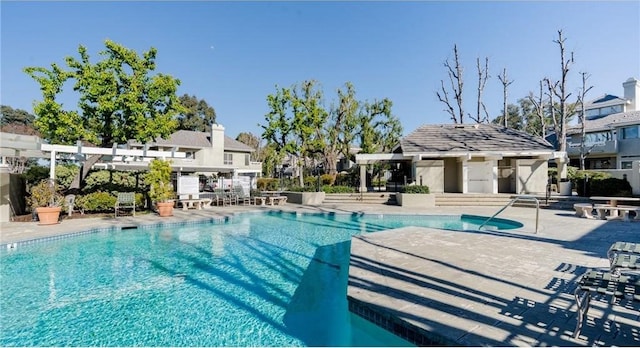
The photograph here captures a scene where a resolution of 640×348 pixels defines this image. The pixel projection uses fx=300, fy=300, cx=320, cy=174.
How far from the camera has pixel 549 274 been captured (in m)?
4.78

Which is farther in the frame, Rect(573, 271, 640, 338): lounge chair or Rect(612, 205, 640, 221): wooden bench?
Rect(612, 205, 640, 221): wooden bench

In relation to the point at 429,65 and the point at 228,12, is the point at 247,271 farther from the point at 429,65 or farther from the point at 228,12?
the point at 429,65

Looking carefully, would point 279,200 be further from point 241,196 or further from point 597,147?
point 597,147

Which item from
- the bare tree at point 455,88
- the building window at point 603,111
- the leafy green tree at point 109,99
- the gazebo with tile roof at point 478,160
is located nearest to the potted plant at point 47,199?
the leafy green tree at point 109,99

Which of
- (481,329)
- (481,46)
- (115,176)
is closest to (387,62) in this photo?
(481,46)

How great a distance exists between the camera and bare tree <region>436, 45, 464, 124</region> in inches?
1155

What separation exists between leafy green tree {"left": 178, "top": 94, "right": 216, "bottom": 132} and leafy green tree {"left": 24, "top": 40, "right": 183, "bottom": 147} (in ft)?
128

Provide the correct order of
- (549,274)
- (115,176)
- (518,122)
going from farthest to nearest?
(518,122), (115,176), (549,274)

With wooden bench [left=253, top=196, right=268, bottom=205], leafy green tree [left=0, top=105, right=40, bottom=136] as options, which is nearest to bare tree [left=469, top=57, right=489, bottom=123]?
wooden bench [left=253, top=196, right=268, bottom=205]

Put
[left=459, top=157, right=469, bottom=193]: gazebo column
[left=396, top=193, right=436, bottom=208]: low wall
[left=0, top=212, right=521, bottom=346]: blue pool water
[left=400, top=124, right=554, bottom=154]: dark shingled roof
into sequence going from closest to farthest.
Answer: [left=0, top=212, right=521, bottom=346]: blue pool water → [left=396, top=193, right=436, bottom=208]: low wall → [left=400, top=124, right=554, bottom=154]: dark shingled roof → [left=459, top=157, right=469, bottom=193]: gazebo column

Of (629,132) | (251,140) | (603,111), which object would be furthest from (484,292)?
(251,140)

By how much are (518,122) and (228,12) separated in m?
48.8

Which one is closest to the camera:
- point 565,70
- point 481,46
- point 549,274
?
point 549,274

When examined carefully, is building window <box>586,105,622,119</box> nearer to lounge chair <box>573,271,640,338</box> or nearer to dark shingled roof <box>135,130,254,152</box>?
dark shingled roof <box>135,130,254,152</box>
